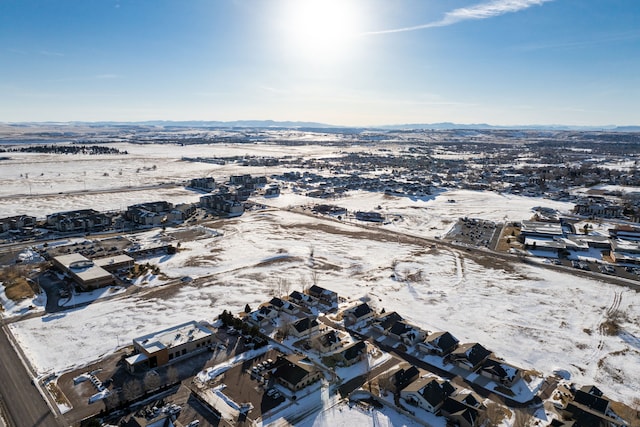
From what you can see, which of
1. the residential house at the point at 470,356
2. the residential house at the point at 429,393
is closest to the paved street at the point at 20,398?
the residential house at the point at 429,393

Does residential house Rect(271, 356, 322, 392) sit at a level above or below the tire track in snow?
above

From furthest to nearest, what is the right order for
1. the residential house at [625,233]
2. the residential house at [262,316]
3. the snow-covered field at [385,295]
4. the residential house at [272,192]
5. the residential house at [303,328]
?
the residential house at [272,192], the residential house at [625,233], the residential house at [262,316], the residential house at [303,328], the snow-covered field at [385,295]

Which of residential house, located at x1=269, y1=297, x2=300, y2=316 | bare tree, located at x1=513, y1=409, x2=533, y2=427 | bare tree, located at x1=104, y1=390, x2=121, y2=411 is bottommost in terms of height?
bare tree, located at x1=513, y1=409, x2=533, y2=427

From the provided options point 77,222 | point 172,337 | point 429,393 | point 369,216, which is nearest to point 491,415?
point 429,393

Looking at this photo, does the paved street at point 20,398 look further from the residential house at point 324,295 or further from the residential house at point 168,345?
the residential house at point 324,295

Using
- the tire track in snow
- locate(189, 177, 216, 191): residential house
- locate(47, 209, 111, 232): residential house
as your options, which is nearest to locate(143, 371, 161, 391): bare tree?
the tire track in snow

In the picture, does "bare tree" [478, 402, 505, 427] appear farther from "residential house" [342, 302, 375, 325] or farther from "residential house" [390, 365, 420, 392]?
"residential house" [342, 302, 375, 325]

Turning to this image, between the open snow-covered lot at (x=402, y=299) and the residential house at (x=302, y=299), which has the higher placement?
the residential house at (x=302, y=299)

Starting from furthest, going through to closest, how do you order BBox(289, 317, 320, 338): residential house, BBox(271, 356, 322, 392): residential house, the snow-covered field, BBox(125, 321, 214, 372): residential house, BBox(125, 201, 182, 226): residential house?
BBox(125, 201, 182, 226): residential house < BBox(289, 317, 320, 338): residential house < the snow-covered field < BBox(125, 321, 214, 372): residential house < BBox(271, 356, 322, 392): residential house
